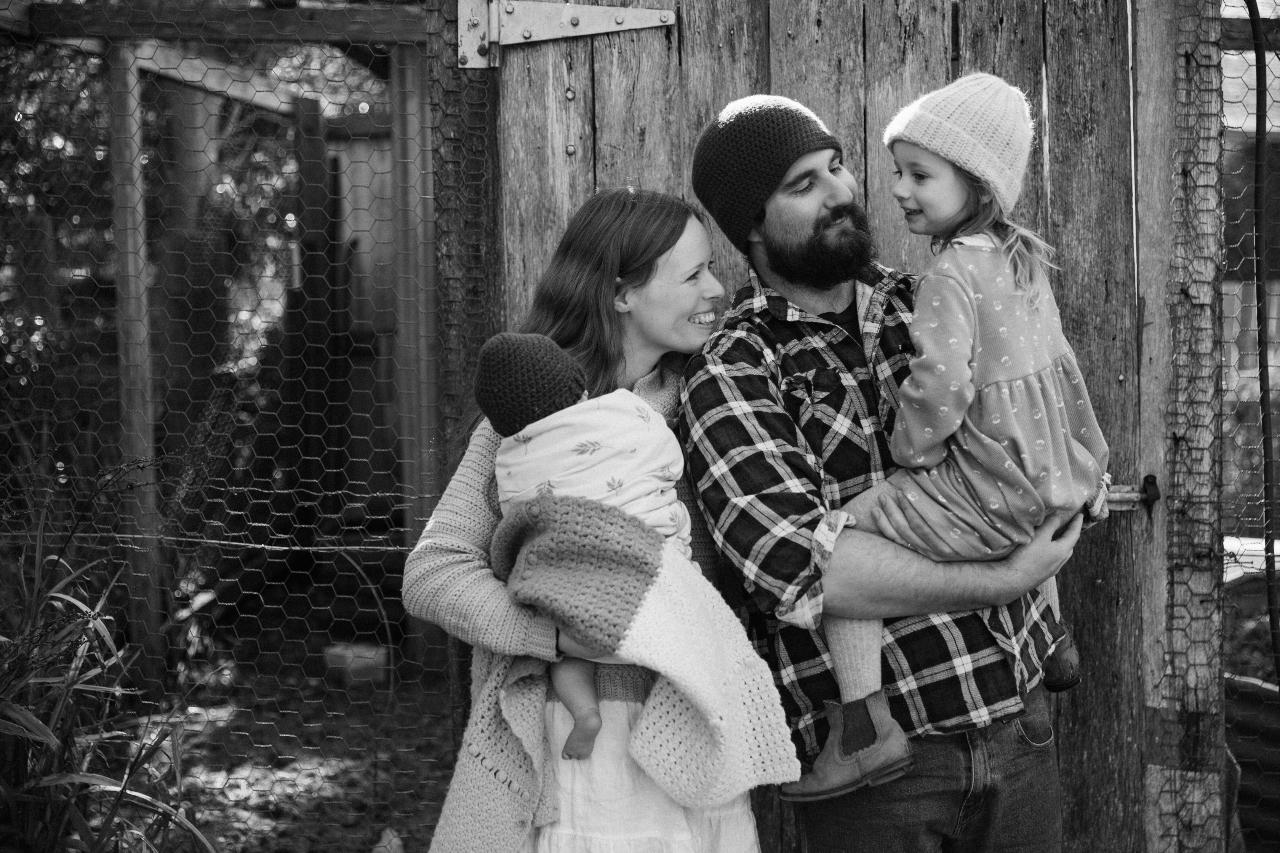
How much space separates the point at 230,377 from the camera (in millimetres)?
4008

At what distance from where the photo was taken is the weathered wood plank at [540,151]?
245 cm

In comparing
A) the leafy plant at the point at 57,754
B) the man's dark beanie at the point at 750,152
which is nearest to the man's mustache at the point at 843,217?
the man's dark beanie at the point at 750,152

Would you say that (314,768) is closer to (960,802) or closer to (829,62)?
(960,802)

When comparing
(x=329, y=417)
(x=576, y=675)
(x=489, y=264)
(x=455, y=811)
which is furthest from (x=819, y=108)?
(x=329, y=417)

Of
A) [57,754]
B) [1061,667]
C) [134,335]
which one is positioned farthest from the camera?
[134,335]

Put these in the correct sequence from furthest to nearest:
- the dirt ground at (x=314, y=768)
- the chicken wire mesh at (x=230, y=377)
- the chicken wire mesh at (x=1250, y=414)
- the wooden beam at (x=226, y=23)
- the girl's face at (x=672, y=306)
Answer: the wooden beam at (x=226, y=23) → the chicken wire mesh at (x=230, y=377) → the dirt ground at (x=314, y=768) → the chicken wire mesh at (x=1250, y=414) → the girl's face at (x=672, y=306)

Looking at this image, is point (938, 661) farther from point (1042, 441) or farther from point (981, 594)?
point (1042, 441)

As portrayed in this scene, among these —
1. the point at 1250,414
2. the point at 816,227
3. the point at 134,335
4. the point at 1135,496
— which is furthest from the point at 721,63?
the point at 1250,414

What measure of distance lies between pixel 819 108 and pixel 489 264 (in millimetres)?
733

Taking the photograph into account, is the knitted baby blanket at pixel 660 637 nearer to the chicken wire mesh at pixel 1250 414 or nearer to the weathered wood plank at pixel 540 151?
the weathered wood plank at pixel 540 151

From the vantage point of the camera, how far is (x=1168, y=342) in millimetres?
2398

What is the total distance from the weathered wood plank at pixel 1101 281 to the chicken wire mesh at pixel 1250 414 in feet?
0.86

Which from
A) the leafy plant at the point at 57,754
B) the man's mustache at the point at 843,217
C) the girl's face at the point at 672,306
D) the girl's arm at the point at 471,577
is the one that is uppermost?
the man's mustache at the point at 843,217

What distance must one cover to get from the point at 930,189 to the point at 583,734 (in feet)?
3.31
